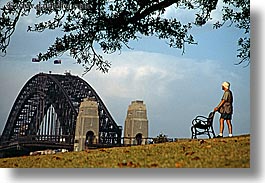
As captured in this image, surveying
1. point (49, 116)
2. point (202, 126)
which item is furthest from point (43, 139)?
point (202, 126)

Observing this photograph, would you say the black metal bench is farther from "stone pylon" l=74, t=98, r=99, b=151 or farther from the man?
"stone pylon" l=74, t=98, r=99, b=151

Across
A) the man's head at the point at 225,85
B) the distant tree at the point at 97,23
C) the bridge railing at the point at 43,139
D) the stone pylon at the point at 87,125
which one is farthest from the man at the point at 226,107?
the bridge railing at the point at 43,139

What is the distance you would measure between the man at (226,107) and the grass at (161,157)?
0.31ft

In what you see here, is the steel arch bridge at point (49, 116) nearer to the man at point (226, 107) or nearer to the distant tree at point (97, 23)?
the distant tree at point (97, 23)

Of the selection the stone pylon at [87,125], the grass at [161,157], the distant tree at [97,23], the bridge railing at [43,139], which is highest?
the distant tree at [97,23]

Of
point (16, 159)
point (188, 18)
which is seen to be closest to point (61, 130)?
point (16, 159)

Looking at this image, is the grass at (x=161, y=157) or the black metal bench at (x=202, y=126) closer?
the grass at (x=161, y=157)

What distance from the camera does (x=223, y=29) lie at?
3.55 meters

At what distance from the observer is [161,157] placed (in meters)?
3.40

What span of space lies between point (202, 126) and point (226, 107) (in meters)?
0.18

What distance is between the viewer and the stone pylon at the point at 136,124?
354 centimetres

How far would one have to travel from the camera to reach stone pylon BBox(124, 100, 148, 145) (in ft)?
11.6

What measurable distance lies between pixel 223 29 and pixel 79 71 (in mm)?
896

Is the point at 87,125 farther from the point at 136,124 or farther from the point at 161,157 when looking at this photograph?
the point at 161,157
